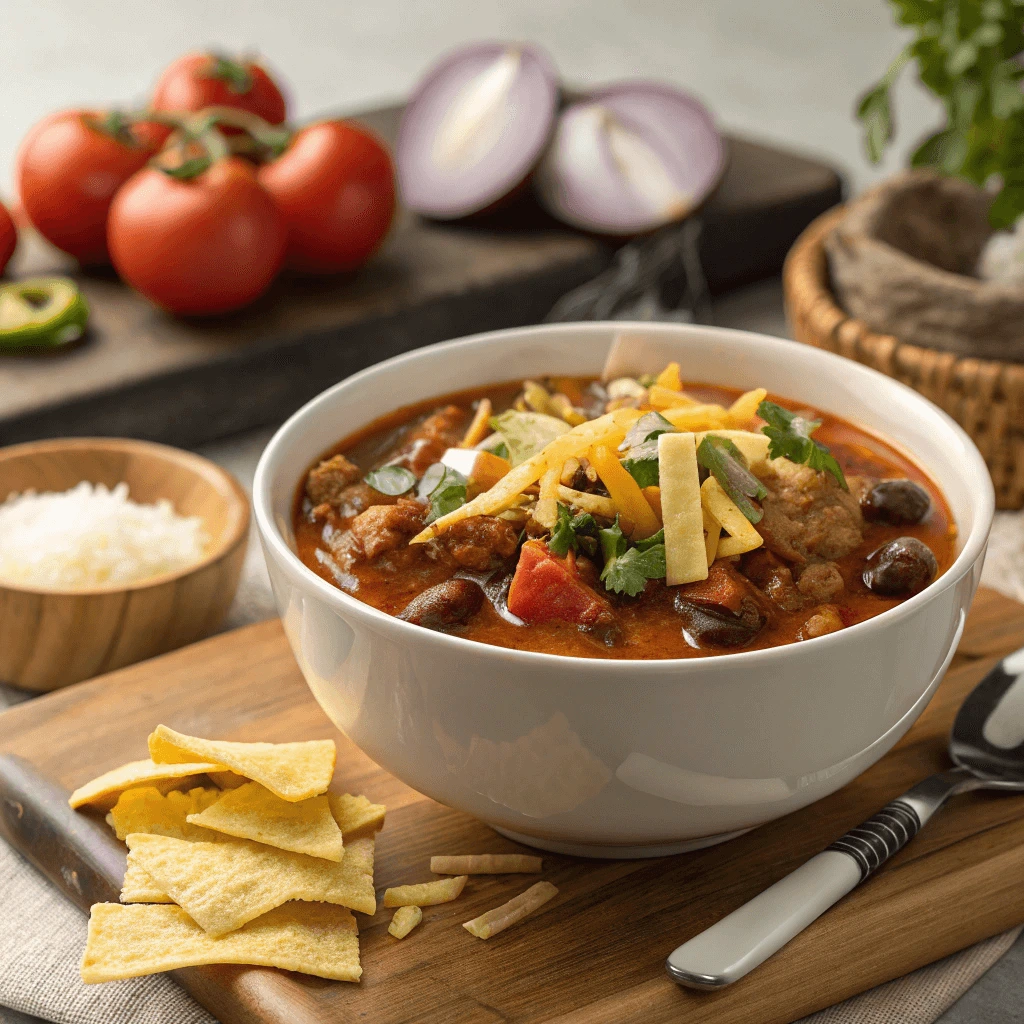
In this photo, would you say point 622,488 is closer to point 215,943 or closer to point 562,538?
point 562,538

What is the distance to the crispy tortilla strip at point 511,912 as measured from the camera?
2.07 m

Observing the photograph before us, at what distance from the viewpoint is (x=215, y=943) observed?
6.65ft

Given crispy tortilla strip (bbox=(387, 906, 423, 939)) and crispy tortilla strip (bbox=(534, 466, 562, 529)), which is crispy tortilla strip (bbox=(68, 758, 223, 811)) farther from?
crispy tortilla strip (bbox=(534, 466, 562, 529))

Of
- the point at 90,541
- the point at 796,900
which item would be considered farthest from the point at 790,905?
the point at 90,541

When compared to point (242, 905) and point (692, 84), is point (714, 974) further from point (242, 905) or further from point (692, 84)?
point (692, 84)

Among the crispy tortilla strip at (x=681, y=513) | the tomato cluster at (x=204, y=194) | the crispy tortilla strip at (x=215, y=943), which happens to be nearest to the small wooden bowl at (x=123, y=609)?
the crispy tortilla strip at (x=215, y=943)

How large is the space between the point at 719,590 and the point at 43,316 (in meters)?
2.83

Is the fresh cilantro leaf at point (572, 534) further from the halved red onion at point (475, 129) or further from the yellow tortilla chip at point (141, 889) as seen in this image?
the halved red onion at point (475, 129)

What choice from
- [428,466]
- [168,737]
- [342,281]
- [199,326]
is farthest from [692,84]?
[168,737]

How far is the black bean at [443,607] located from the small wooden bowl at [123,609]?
1.06 metres

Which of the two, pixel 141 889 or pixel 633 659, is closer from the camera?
pixel 633 659

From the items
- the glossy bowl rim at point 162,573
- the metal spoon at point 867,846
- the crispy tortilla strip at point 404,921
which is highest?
the metal spoon at point 867,846

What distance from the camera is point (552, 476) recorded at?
2.20 metres

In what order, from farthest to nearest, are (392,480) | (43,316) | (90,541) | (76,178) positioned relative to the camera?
(76,178)
(43,316)
(90,541)
(392,480)
